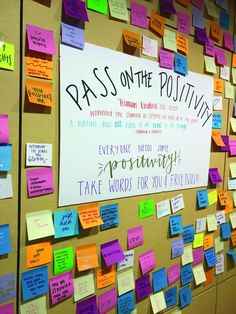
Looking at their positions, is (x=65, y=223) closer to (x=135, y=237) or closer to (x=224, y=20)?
(x=135, y=237)

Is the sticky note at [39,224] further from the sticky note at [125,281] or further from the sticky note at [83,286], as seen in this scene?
the sticky note at [125,281]

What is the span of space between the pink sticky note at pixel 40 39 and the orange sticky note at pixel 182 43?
60 cm

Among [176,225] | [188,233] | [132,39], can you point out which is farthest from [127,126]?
[188,233]

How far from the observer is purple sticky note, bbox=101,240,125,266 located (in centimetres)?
121

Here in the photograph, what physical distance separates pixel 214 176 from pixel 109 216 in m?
0.66

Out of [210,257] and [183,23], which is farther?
[210,257]

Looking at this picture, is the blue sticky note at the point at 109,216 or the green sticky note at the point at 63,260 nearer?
the green sticky note at the point at 63,260

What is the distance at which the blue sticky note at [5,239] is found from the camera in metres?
0.95

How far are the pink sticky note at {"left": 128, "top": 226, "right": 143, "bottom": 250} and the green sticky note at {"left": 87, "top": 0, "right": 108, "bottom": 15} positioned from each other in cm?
81

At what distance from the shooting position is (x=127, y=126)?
1231mm

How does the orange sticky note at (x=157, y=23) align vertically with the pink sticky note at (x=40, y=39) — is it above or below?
above

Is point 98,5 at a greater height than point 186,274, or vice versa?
point 98,5

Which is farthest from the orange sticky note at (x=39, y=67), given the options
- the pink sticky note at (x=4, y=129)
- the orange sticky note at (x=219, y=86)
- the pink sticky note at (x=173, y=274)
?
the pink sticky note at (x=173, y=274)

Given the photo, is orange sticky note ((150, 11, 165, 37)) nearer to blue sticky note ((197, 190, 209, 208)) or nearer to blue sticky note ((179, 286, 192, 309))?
blue sticky note ((197, 190, 209, 208))
